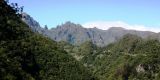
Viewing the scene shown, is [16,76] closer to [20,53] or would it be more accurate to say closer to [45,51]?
[20,53]

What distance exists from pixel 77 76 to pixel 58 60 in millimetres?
12536

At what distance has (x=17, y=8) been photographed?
182 meters

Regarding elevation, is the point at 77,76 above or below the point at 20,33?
below

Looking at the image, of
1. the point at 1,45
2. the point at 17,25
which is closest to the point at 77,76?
the point at 17,25

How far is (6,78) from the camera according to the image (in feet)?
419

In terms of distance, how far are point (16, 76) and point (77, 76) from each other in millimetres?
53199

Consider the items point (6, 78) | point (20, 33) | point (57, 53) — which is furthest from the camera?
point (57, 53)

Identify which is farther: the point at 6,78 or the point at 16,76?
the point at 16,76

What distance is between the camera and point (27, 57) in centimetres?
15938

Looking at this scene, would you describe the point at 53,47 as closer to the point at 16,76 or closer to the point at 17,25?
the point at 17,25

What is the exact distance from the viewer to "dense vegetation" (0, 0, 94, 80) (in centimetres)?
13938

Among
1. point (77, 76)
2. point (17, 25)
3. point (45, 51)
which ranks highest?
point (17, 25)

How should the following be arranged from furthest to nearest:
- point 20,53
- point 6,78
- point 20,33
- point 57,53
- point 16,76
Answer: point 57,53 → point 20,33 → point 20,53 → point 16,76 → point 6,78

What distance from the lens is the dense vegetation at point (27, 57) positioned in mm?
139375
